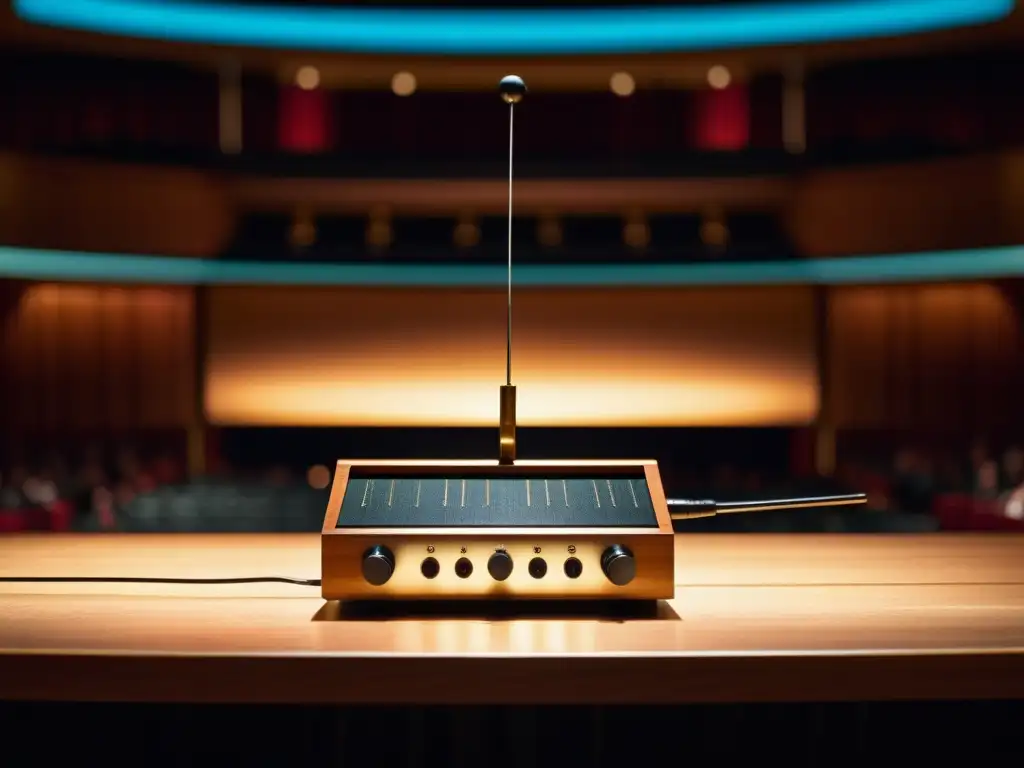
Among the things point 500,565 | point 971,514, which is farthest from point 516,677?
point 971,514

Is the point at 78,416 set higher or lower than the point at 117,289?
lower

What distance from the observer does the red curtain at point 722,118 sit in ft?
23.6

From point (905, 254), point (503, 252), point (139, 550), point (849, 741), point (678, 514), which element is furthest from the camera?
point (503, 252)

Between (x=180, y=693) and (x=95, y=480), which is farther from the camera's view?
(x=95, y=480)

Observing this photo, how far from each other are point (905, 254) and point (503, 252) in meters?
2.63

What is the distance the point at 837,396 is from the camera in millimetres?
6461

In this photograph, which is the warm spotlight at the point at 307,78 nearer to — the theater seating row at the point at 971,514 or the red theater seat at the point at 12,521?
the red theater seat at the point at 12,521

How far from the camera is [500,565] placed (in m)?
0.92

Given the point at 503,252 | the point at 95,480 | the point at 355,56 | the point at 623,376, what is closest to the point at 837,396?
the point at 623,376

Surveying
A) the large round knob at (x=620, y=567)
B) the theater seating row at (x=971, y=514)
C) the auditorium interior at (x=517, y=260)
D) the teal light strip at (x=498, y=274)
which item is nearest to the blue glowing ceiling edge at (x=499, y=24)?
the auditorium interior at (x=517, y=260)

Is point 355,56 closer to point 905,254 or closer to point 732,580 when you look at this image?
point 905,254

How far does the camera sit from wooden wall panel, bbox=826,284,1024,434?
21.2ft

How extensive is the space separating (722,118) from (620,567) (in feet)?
22.5

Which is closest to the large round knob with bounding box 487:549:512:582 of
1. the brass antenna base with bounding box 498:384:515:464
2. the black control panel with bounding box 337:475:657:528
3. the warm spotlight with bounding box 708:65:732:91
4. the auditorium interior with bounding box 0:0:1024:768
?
the black control panel with bounding box 337:475:657:528
